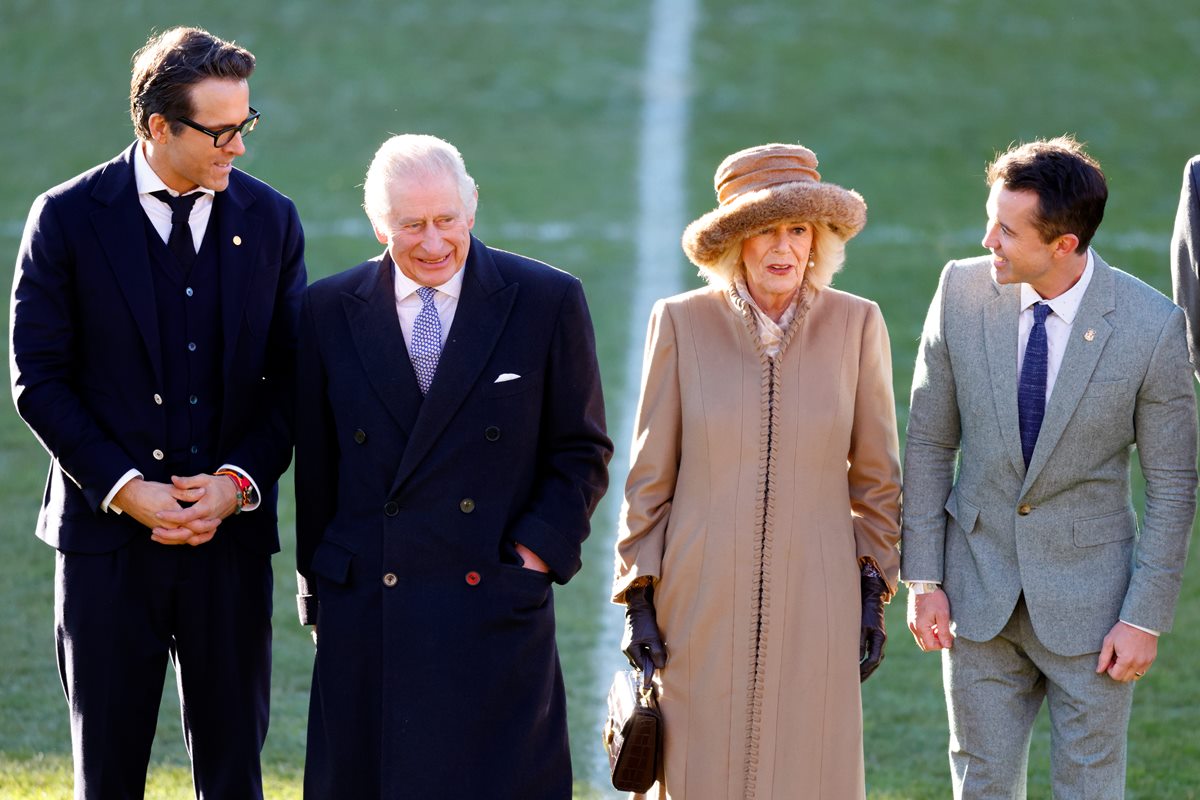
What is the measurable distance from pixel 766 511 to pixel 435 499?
829mm

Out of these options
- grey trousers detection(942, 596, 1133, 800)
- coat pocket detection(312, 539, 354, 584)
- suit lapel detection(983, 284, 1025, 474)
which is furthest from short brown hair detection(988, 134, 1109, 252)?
coat pocket detection(312, 539, 354, 584)

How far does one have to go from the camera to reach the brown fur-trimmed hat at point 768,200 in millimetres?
4309

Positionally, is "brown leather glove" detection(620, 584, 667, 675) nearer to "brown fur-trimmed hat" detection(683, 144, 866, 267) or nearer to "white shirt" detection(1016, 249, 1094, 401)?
"brown fur-trimmed hat" detection(683, 144, 866, 267)

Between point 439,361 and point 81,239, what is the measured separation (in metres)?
1.01

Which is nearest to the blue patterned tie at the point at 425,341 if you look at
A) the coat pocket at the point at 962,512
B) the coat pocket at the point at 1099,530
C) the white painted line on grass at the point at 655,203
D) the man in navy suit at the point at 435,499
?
the man in navy suit at the point at 435,499

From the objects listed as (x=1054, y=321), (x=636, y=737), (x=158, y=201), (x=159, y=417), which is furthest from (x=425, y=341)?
(x=1054, y=321)

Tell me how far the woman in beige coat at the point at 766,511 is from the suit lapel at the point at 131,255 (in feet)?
4.23

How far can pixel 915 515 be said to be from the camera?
4492mm

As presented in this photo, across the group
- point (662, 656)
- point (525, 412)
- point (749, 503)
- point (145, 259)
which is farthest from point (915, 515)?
point (145, 259)

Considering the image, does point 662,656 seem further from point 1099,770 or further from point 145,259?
point 145,259

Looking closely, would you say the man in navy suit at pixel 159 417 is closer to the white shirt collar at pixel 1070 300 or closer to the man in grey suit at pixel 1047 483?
the man in grey suit at pixel 1047 483

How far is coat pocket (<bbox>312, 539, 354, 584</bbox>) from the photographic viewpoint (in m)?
4.39

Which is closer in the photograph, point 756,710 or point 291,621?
point 756,710

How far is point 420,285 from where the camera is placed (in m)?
4.47
